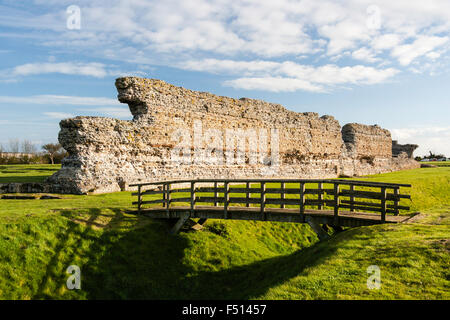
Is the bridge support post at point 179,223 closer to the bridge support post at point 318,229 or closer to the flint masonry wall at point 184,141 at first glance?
the bridge support post at point 318,229

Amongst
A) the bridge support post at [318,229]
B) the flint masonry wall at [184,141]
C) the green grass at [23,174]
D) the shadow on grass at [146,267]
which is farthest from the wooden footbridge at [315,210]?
the green grass at [23,174]

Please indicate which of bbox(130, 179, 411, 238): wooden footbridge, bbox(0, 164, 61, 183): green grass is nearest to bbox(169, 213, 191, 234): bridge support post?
bbox(130, 179, 411, 238): wooden footbridge

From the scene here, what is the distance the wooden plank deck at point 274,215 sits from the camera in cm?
1020

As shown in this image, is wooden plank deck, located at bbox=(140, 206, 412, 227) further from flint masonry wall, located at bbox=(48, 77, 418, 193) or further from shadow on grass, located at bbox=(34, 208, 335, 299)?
flint masonry wall, located at bbox=(48, 77, 418, 193)

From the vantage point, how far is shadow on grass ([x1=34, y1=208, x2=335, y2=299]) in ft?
31.9

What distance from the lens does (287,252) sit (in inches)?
572

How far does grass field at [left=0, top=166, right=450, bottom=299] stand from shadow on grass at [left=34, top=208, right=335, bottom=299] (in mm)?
32

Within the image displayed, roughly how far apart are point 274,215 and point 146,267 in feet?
14.6

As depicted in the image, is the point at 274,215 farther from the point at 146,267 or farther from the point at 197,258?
the point at 146,267

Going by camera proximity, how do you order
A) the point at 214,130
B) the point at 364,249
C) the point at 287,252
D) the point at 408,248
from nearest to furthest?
the point at 408,248
the point at 364,249
the point at 287,252
the point at 214,130

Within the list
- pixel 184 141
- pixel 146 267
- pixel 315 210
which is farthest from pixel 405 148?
pixel 146 267
